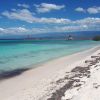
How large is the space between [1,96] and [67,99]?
3.83m

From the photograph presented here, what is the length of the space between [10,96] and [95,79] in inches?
169

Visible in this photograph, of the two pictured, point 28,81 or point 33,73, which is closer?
point 28,81

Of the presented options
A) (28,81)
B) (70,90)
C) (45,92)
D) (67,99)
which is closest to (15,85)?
(28,81)

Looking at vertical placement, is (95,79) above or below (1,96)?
above

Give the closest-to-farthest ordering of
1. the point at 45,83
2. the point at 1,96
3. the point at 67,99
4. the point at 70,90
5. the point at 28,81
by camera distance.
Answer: the point at 67,99
the point at 70,90
the point at 1,96
the point at 45,83
the point at 28,81

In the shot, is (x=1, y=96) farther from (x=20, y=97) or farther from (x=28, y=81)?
(x=28, y=81)

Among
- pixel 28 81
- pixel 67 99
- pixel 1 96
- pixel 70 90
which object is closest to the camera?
pixel 67 99

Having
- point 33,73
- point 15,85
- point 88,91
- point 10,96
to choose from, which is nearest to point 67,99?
point 88,91

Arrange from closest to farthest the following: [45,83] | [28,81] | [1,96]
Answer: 1. [1,96]
2. [45,83]
3. [28,81]

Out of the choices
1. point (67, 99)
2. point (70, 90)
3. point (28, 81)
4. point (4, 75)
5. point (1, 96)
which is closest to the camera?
point (67, 99)

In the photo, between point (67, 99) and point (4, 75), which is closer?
point (67, 99)

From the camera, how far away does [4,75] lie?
57.2 feet

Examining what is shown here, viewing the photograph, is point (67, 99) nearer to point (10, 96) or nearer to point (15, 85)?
point (10, 96)

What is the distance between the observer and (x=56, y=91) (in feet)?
36.8
